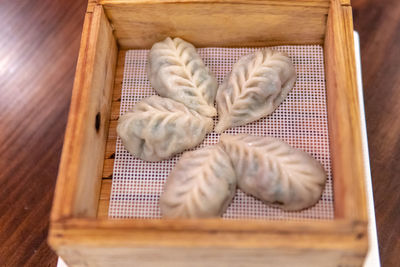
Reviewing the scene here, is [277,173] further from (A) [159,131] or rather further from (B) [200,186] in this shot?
(A) [159,131]

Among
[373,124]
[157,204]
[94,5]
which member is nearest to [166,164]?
[157,204]

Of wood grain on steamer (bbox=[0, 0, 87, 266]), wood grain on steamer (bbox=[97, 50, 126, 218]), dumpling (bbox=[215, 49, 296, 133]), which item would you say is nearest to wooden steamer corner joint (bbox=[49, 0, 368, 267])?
wood grain on steamer (bbox=[97, 50, 126, 218])

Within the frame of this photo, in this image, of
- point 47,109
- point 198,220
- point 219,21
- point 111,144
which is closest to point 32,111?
point 47,109

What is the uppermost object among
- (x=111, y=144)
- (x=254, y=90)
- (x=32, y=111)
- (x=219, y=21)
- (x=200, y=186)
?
(x=219, y=21)

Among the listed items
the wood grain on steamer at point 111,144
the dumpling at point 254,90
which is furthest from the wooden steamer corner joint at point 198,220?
the dumpling at point 254,90

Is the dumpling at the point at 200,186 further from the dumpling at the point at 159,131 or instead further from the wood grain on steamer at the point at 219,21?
the wood grain on steamer at the point at 219,21
